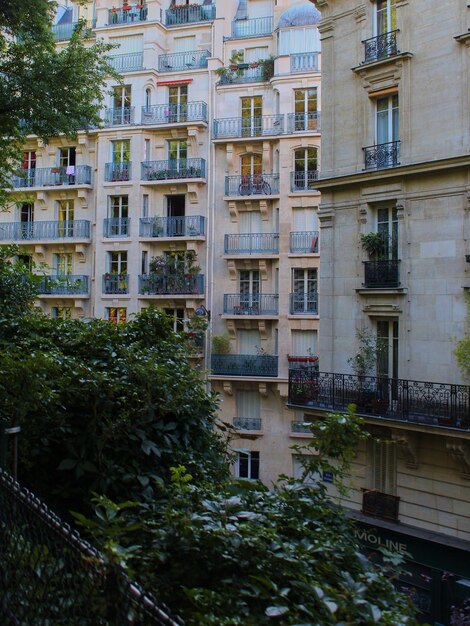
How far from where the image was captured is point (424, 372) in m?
16.0

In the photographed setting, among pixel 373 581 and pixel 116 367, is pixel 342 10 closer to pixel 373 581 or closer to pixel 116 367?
pixel 116 367

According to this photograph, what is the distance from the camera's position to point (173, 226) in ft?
102

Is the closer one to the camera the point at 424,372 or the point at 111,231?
the point at 424,372

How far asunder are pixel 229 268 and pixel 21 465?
23.4m

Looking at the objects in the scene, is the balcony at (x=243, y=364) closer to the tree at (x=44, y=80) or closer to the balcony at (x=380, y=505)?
the balcony at (x=380, y=505)

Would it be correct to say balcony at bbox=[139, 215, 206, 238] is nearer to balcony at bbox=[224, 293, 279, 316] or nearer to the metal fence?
balcony at bbox=[224, 293, 279, 316]

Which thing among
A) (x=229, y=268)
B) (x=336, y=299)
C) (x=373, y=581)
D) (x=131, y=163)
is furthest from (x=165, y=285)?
(x=373, y=581)

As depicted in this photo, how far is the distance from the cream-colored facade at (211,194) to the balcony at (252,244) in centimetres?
6

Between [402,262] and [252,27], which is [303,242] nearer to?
[252,27]

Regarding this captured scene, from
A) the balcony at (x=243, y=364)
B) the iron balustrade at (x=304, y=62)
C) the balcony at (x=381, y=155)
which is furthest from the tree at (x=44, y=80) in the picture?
the iron balustrade at (x=304, y=62)

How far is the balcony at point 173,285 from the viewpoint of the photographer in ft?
98.7

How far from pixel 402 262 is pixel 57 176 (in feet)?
71.8

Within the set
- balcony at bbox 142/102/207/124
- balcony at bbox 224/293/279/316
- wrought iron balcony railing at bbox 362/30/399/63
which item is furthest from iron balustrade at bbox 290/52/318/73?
wrought iron balcony railing at bbox 362/30/399/63

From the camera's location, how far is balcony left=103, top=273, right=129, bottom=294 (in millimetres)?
31344
